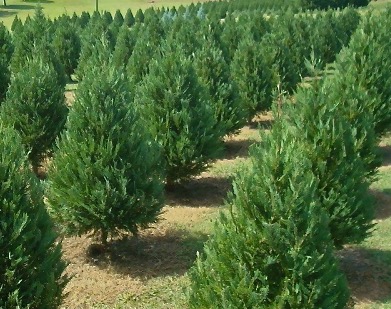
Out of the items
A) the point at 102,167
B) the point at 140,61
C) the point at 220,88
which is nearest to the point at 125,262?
the point at 102,167

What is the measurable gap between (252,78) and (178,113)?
23.1 feet

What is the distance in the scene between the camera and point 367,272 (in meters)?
9.62

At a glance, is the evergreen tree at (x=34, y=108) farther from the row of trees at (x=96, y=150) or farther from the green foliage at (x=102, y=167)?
the green foliage at (x=102, y=167)

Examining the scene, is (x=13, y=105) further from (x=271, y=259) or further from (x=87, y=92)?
(x=271, y=259)

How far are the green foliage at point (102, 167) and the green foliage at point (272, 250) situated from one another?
11.0 ft

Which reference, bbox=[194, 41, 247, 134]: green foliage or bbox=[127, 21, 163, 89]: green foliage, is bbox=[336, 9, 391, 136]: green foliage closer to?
bbox=[194, 41, 247, 134]: green foliage

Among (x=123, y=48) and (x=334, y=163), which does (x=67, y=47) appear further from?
(x=334, y=163)

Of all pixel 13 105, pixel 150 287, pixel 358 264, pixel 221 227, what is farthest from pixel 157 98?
pixel 221 227

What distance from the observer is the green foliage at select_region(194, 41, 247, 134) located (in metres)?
15.4

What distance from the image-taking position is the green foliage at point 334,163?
8805 millimetres

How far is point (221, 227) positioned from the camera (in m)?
6.00

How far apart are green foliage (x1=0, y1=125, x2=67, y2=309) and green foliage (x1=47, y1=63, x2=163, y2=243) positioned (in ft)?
6.59

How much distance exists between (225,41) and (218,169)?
14.4 metres

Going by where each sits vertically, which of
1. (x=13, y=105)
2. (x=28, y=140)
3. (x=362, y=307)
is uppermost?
(x=13, y=105)
